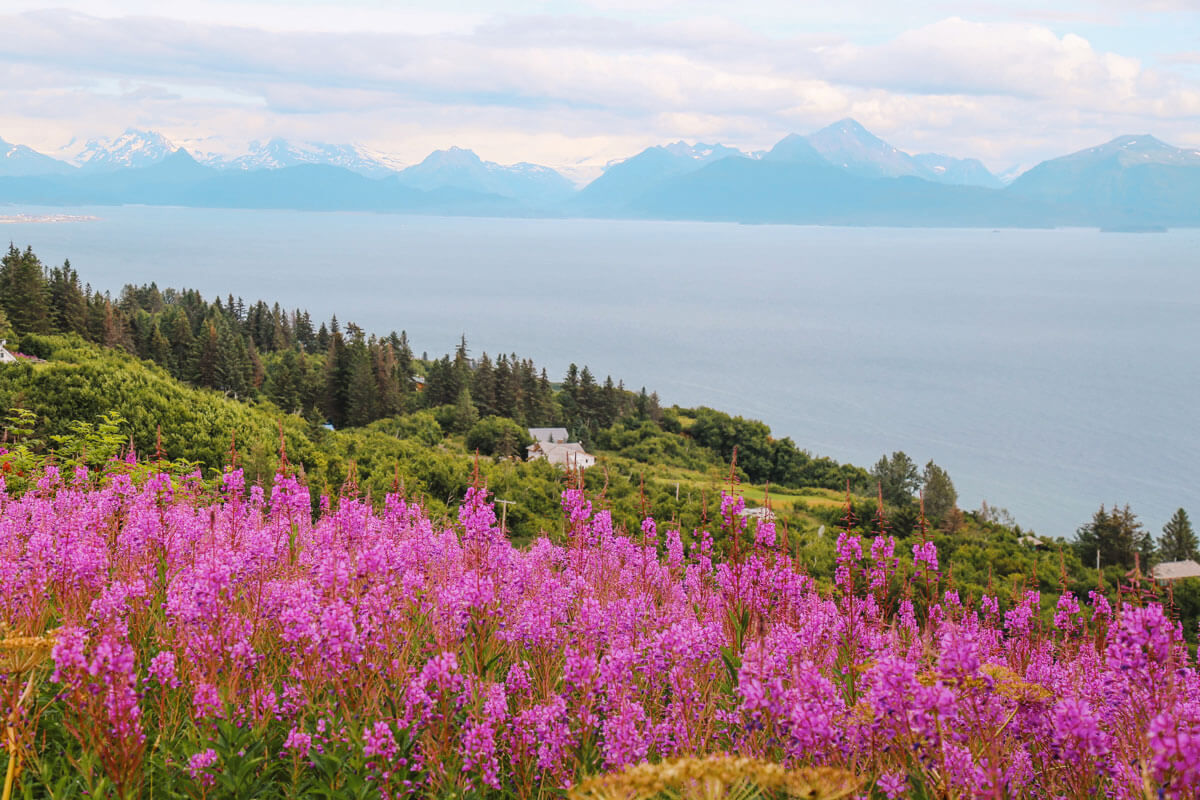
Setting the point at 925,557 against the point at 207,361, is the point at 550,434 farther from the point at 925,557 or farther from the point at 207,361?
A: the point at 925,557

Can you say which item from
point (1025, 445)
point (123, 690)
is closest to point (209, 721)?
point (123, 690)

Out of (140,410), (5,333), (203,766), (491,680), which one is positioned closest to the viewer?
(203,766)

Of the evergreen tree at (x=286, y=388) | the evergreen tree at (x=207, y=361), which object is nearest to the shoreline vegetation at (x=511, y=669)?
the evergreen tree at (x=286, y=388)

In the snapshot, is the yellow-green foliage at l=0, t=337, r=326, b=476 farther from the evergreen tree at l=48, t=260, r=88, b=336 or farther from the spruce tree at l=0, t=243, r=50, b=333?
the evergreen tree at l=48, t=260, r=88, b=336

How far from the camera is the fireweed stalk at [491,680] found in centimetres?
352

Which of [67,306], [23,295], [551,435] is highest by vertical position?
[23,295]

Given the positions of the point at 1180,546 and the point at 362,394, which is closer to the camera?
the point at 1180,546

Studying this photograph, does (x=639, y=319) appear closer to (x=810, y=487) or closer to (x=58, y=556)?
(x=810, y=487)

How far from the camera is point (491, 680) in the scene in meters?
4.34

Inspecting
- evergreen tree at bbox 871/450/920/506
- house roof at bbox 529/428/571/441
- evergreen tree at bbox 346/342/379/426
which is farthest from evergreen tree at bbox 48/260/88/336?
evergreen tree at bbox 871/450/920/506

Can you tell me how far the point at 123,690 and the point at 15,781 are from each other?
828mm

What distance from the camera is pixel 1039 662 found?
576 centimetres

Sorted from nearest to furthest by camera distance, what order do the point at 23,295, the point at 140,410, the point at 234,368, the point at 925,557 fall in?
the point at 925,557 < the point at 140,410 < the point at 23,295 < the point at 234,368

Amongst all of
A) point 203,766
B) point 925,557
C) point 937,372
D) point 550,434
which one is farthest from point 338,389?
point 937,372
